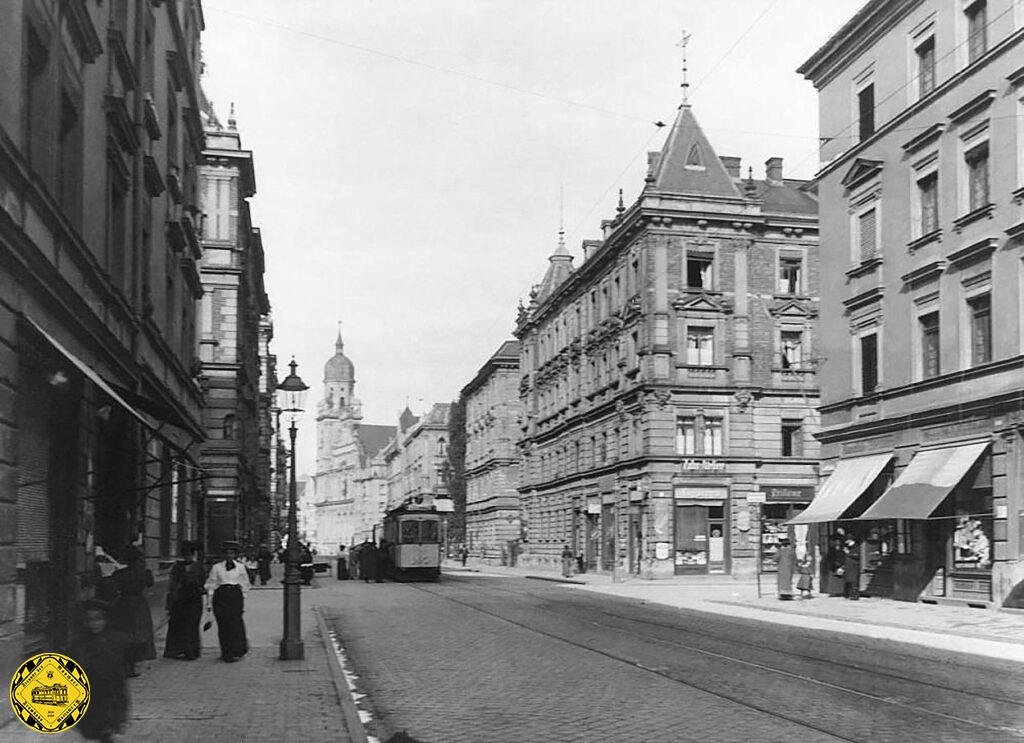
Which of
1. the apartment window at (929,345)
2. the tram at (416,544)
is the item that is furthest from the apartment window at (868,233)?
the tram at (416,544)

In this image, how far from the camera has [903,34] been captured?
2745cm

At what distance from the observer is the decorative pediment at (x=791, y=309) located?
48969mm

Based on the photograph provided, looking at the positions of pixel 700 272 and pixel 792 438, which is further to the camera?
pixel 792 438

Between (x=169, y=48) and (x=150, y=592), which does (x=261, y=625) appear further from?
(x=169, y=48)

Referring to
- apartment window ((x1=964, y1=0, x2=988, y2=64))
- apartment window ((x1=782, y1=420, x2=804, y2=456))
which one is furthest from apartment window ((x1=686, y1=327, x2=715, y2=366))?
apartment window ((x1=964, y1=0, x2=988, y2=64))

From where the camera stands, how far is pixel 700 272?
48.7m

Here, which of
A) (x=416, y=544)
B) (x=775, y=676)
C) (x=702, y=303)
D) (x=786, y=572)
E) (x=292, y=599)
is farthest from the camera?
(x=702, y=303)

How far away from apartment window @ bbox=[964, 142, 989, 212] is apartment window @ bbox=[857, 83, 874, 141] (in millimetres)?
4450

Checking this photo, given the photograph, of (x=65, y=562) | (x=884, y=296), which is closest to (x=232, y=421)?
(x=884, y=296)

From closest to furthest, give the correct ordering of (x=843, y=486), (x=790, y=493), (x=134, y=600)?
(x=134, y=600) < (x=843, y=486) < (x=790, y=493)

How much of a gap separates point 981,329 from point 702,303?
934 inches

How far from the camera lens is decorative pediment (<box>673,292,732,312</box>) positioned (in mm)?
47875

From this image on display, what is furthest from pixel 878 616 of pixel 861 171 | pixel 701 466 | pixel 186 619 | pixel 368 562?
pixel 368 562

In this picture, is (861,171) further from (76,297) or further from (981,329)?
(76,297)
